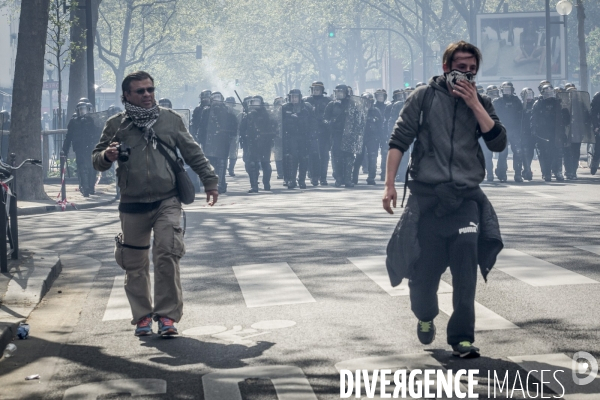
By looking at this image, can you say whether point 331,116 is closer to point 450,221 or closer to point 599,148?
point 599,148

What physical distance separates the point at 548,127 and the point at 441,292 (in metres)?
15.2

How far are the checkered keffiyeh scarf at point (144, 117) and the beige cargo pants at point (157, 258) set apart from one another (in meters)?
0.45

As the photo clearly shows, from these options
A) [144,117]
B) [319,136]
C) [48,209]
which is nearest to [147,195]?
[144,117]

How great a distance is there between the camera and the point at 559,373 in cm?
578

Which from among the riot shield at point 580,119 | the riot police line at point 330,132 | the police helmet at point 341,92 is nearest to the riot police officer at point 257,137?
the riot police line at point 330,132

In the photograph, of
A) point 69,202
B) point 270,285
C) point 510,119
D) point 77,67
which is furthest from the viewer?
point 77,67

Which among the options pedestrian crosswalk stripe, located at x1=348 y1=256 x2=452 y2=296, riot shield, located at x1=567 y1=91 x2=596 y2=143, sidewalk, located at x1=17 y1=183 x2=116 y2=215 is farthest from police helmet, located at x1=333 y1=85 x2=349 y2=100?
pedestrian crosswalk stripe, located at x1=348 y1=256 x2=452 y2=296

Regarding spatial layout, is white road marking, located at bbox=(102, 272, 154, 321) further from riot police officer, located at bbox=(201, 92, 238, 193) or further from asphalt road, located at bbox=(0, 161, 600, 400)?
riot police officer, located at bbox=(201, 92, 238, 193)

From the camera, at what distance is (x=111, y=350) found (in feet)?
23.0

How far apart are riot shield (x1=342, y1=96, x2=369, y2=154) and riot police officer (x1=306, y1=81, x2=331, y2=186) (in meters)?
0.57

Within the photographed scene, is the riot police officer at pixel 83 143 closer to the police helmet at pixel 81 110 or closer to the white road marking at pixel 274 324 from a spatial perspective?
the police helmet at pixel 81 110

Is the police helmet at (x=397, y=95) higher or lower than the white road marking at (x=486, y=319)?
higher

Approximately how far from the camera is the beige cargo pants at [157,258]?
7.39m

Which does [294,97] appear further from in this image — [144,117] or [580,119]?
[144,117]
